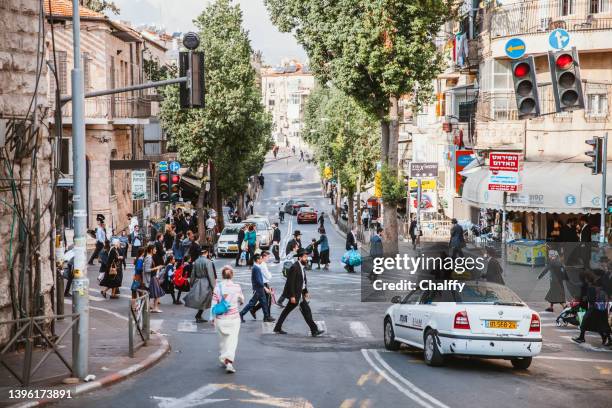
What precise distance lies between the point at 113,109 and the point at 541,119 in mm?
19374

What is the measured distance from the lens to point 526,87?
1531 cm

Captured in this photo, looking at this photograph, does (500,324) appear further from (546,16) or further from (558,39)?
(546,16)

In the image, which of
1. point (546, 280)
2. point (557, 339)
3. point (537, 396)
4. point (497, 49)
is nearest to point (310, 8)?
point (497, 49)

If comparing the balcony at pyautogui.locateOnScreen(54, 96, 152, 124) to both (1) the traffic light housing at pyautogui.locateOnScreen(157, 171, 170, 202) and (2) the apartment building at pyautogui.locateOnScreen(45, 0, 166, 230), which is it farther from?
(1) the traffic light housing at pyautogui.locateOnScreen(157, 171, 170, 202)

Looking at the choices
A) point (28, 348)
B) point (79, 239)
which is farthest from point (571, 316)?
point (28, 348)

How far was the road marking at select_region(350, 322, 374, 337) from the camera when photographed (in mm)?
21281

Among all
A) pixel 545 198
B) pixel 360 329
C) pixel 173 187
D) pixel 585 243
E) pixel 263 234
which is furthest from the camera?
pixel 263 234

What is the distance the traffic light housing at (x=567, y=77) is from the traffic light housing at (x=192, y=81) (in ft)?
23.4

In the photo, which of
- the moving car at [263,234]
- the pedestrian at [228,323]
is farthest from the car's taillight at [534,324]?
the moving car at [263,234]

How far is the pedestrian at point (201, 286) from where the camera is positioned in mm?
21359

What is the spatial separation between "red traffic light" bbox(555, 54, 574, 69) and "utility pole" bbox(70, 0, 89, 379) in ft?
24.7

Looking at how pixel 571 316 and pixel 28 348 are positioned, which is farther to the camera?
pixel 571 316

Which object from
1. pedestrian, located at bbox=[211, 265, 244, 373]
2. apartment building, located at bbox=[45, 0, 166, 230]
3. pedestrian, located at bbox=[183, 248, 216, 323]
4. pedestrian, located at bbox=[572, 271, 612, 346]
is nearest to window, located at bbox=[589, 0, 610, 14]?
pedestrian, located at bbox=[572, 271, 612, 346]

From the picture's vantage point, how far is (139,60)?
54.2m
